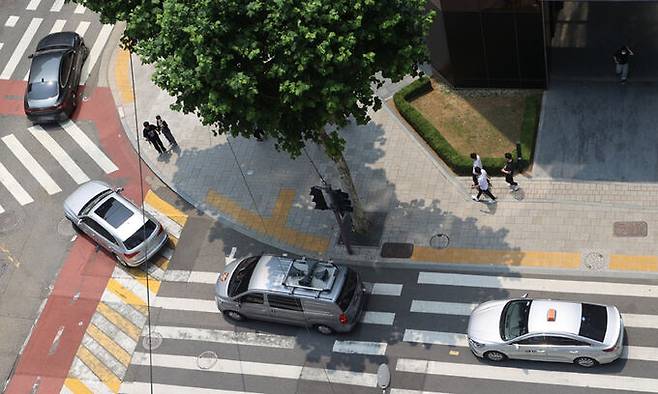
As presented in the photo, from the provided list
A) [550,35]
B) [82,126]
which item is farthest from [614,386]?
[82,126]

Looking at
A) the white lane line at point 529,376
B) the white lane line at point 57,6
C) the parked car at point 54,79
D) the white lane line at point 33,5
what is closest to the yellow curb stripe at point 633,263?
the white lane line at point 529,376

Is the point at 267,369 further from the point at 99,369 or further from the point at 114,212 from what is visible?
the point at 114,212

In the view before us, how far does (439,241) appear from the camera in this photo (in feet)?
90.8

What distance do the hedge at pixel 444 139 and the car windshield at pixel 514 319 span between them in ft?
21.0

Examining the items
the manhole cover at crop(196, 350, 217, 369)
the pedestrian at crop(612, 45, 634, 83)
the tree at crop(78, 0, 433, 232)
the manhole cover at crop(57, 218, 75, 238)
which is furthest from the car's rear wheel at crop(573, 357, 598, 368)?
the manhole cover at crop(57, 218, 75, 238)

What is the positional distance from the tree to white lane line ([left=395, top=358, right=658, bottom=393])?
24.5 ft

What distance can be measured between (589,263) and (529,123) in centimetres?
647

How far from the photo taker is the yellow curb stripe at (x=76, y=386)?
26188mm

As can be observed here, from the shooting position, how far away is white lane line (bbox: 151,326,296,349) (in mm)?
26062

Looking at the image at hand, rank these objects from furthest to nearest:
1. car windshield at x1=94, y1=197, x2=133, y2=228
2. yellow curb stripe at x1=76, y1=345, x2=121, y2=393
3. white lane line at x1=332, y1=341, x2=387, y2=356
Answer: car windshield at x1=94, y1=197, x2=133, y2=228 → yellow curb stripe at x1=76, y1=345, x2=121, y2=393 → white lane line at x1=332, y1=341, x2=387, y2=356

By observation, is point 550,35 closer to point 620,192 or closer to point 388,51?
point 620,192

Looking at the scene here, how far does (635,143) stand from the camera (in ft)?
94.6

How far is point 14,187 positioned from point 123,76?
725cm

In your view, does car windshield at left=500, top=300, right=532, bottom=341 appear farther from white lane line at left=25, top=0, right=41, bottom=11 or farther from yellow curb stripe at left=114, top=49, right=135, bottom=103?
white lane line at left=25, top=0, right=41, bottom=11
